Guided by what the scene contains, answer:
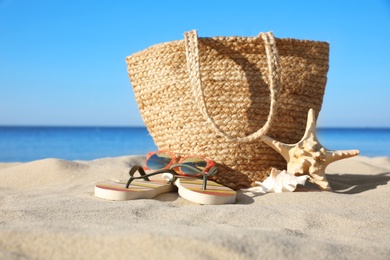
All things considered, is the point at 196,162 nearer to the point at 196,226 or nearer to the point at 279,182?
the point at 279,182

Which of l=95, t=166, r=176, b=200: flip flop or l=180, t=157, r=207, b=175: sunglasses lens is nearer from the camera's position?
l=95, t=166, r=176, b=200: flip flop

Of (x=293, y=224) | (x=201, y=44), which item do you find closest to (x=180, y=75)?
(x=201, y=44)

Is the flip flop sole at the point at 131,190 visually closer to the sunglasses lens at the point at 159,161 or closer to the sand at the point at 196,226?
the sand at the point at 196,226

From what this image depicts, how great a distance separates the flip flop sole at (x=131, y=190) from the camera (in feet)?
5.48

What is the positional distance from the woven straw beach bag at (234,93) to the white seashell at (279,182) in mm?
93

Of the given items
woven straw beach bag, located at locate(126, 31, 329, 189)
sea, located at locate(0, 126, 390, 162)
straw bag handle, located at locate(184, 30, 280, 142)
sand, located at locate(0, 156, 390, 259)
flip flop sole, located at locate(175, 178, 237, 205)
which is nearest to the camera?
sand, located at locate(0, 156, 390, 259)

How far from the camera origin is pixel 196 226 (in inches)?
48.0

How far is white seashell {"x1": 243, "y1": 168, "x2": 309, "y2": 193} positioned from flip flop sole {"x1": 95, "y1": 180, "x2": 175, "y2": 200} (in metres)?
0.44

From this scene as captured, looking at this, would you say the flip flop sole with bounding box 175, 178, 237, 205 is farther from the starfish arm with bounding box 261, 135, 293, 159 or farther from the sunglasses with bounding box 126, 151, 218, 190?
the starfish arm with bounding box 261, 135, 293, 159

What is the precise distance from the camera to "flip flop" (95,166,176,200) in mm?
1670

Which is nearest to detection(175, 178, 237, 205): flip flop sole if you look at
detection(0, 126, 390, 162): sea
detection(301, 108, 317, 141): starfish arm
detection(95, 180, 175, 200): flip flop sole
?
detection(95, 180, 175, 200): flip flop sole

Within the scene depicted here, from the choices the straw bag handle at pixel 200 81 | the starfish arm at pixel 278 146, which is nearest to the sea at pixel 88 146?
the starfish arm at pixel 278 146

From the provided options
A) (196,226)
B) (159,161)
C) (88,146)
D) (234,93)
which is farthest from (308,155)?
(88,146)

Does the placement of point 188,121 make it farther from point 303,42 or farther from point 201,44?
point 303,42
